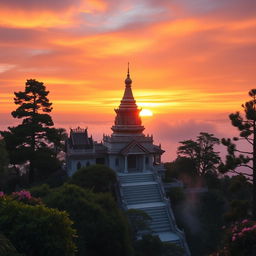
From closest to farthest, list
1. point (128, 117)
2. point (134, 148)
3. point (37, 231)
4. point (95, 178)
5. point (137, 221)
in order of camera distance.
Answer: point (37, 231)
point (137, 221)
point (95, 178)
point (134, 148)
point (128, 117)

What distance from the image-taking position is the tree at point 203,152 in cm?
4359

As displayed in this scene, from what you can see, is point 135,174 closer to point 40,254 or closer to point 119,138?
point 119,138

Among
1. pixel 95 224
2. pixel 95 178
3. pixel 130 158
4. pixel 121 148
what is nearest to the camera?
pixel 95 224

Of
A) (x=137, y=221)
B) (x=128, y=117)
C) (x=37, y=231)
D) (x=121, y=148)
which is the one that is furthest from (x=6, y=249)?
(x=128, y=117)

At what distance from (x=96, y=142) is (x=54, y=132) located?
→ 7.49m

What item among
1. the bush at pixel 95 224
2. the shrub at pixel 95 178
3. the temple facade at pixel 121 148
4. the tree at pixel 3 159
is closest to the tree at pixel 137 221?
the shrub at pixel 95 178

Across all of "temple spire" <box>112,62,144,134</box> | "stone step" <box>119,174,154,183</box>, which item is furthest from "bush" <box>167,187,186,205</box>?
"temple spire" <box>112,62,144,134</box>

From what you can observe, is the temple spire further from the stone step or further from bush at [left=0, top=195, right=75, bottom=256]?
bush at [left=0, top=195, right=75, bottom=256]

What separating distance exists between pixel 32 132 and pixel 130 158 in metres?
11.6

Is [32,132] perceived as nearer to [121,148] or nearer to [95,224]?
[121,148]

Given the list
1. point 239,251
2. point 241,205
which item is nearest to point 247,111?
point 241,205

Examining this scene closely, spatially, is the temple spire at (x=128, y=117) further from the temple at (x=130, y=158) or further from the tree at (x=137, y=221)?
the tree at (x=137, y=221)

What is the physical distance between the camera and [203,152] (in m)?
44.1

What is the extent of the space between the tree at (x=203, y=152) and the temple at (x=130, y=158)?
3.71m
